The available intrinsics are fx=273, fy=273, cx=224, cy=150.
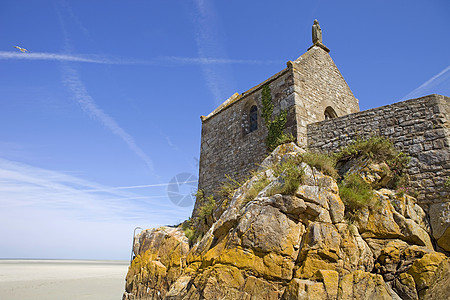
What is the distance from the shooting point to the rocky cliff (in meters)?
5.25

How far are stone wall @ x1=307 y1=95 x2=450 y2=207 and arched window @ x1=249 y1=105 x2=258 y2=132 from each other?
344 cm

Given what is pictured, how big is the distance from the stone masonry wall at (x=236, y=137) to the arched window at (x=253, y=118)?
235mm

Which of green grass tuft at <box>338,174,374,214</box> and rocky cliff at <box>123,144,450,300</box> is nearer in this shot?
rocky cliff at <box>123,144,450,300</box>

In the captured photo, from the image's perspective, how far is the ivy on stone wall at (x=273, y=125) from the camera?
9797 millimetres

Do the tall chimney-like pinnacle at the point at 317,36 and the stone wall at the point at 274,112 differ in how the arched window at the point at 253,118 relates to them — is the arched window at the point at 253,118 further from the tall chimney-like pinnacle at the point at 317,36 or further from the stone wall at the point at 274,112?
the tall chimney-like pinnacle at the point at 317,36

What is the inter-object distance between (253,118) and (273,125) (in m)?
1.89

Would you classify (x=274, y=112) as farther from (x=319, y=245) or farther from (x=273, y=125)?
(x=319, y=245)

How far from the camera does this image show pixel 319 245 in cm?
565

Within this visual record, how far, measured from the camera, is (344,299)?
16.4 feet

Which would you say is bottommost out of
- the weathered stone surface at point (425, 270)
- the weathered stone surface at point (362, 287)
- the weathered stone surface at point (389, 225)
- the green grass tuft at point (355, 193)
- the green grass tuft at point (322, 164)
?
the weathered stone surface at point (362, 287)

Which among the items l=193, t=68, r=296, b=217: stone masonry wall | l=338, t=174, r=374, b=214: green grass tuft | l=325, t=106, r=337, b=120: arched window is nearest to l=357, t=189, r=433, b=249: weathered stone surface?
l=338, t=174, r=374, b=214: green grass tuft

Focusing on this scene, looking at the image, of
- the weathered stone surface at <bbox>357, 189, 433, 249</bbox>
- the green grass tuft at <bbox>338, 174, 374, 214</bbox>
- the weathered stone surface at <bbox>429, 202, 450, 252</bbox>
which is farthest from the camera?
the green grass tuft at <bbox>338, 174, 374, 214</bbox>

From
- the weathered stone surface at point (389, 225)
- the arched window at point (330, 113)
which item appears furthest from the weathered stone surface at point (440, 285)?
the arched window at point (330, 113)

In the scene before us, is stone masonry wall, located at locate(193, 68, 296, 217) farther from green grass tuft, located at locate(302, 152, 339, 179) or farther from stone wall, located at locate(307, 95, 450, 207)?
green grass tuft, located at locate(302, 152, 339, 179)
